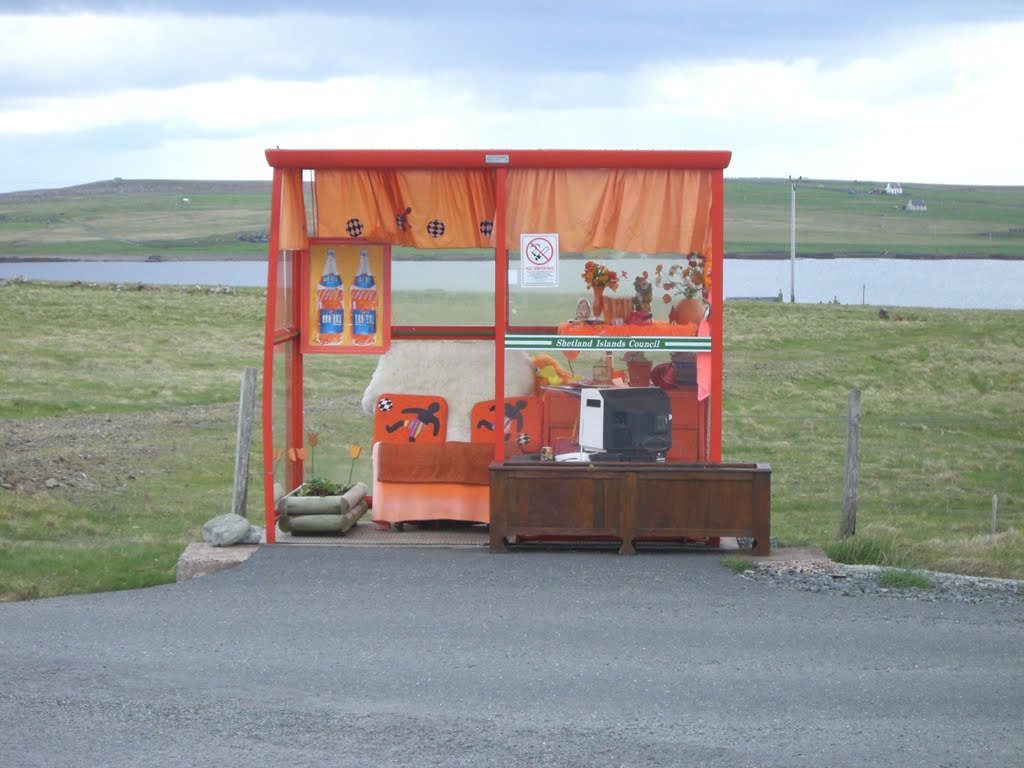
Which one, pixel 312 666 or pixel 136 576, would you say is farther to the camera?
pixel 136 576

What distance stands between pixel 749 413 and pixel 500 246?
1656 cm

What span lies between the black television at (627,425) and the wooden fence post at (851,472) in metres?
1.59

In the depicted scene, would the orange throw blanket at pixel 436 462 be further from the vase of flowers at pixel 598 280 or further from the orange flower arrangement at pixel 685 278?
the orange flower arrangement at pixel 685 278

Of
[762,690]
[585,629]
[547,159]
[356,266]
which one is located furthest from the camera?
[356,266]

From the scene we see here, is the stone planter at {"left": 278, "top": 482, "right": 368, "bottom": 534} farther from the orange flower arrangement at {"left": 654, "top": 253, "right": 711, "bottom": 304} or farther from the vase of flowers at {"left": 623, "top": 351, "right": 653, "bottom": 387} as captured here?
the orange flower arrangement at {"left": 654, "top": 253, "right": 711, "bottom": 304}

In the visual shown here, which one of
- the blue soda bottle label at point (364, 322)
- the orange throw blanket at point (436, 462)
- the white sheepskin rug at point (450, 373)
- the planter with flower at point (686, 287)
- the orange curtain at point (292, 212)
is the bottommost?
the orange throw blanket at point (436, 462)

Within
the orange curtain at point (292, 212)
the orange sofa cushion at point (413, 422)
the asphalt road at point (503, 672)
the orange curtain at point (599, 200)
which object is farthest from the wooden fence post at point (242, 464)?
the orange curtain at point (599, 200)

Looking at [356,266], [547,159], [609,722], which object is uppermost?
[547,159]

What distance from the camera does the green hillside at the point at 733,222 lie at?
12812 cm

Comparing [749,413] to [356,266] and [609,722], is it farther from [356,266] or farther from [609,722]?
[609,722]

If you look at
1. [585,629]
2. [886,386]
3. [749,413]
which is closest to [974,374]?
[886,386]

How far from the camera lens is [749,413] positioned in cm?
2698

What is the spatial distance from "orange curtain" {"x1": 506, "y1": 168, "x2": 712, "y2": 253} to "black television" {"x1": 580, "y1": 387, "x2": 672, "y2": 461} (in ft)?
4.45

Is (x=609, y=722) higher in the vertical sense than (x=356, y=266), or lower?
lower
